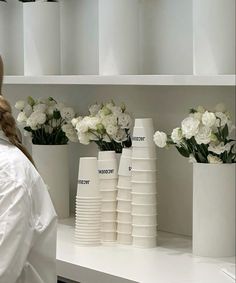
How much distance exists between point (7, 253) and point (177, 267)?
65 centimetres

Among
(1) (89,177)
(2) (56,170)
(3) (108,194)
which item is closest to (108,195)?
(3) (108,194)

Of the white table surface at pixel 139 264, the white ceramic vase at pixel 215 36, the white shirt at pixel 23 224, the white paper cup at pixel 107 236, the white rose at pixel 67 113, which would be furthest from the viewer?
the white rose at pixel 67 113

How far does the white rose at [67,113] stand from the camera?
300cm

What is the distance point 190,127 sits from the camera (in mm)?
2336

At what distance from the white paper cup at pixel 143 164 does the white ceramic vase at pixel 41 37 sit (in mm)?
726

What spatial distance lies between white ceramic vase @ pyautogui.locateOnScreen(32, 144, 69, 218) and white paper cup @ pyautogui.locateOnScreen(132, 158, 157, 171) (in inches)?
23.0

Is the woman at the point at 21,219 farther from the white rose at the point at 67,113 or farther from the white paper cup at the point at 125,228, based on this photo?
the white rose at the point at 67,113

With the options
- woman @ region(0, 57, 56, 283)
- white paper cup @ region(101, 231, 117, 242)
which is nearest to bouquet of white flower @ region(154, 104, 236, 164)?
white paper cup @ region(101, 231, 117, 242)

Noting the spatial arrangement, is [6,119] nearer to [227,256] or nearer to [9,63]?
[227,256]

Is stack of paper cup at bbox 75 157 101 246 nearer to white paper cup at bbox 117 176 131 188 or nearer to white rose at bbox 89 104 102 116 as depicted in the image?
white paper cup at bbox 117 176 131 188

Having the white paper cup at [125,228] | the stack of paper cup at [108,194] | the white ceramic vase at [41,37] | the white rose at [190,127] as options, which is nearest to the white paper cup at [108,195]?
the stack of paper cup at [108,194]

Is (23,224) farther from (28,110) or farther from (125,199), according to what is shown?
(28,110)

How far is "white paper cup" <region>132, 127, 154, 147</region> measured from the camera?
2.54 m

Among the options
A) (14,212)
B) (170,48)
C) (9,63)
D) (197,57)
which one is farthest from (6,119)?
(9,63)
